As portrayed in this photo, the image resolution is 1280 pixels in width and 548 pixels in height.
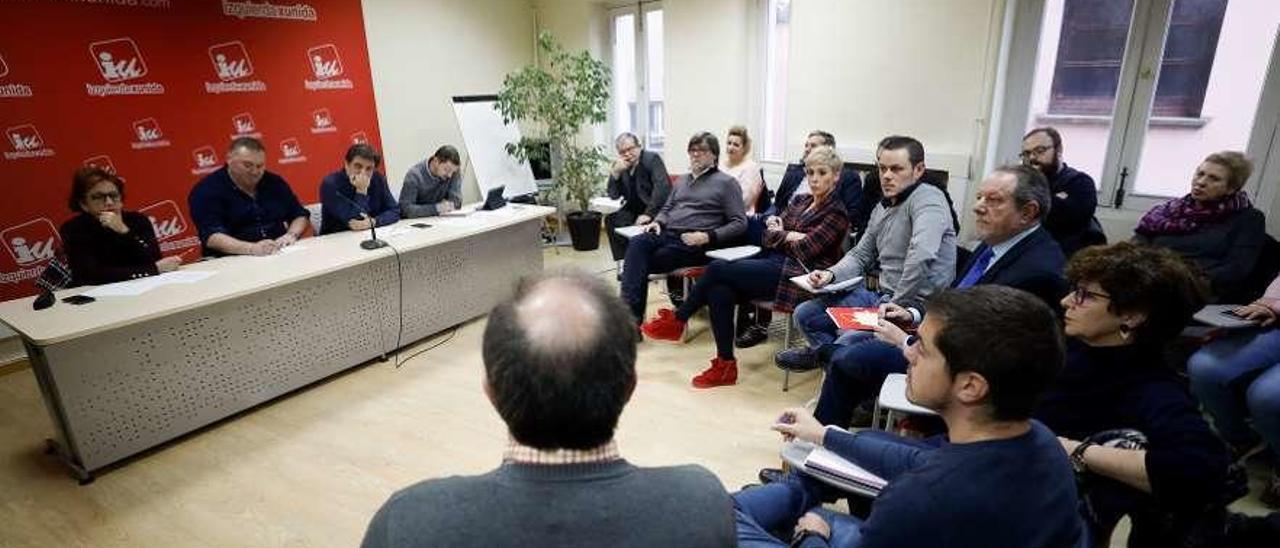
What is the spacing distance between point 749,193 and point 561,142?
214 cm

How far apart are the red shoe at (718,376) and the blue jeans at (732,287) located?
0.05 meters

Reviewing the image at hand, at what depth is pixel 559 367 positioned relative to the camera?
0.78 metres

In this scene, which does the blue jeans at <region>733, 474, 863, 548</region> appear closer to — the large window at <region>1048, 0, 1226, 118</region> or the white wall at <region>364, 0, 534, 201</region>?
the large window at <region>1048, 0, 1226, 118</region>

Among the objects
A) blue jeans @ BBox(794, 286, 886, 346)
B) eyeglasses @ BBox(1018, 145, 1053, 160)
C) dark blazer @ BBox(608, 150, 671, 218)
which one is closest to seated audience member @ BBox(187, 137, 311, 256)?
dark blazer @ BBox(608, 150, 671, 218)

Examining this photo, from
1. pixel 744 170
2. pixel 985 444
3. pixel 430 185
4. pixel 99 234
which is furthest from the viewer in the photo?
pixel 744 170

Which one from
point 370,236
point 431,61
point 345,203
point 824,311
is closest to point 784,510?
point 824,311

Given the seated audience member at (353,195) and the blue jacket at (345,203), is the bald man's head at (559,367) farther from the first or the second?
the blue jacket at (345,203)

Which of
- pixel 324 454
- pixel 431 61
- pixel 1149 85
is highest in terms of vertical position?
pixel 431 61

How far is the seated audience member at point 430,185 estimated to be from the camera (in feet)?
13.6

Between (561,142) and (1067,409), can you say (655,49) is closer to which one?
(561,142)

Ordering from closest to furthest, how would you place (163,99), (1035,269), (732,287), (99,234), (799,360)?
(1035,269) → (99,234) → (799,360) → (732,287) → (163,99)

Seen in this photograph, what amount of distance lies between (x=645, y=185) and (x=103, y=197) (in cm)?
301

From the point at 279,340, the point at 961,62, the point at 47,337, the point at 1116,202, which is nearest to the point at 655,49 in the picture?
the point at 961,62

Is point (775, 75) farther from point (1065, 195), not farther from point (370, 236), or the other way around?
point (370, 236)
